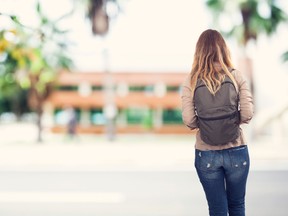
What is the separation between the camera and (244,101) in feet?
8.64

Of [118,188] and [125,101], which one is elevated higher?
[118,188]

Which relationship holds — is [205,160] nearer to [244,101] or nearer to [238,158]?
[238,158]

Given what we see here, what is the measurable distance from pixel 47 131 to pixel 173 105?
9.79 metres

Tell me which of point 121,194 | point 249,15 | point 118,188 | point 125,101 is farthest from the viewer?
point 125,101

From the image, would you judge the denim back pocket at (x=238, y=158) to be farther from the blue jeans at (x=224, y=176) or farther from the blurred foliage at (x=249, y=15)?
the blurred foliage at (x=249, y=15)

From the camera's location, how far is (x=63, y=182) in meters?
8.23

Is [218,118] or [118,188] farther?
[118,188]

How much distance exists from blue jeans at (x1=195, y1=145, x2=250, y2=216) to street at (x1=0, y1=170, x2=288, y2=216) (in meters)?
2.95

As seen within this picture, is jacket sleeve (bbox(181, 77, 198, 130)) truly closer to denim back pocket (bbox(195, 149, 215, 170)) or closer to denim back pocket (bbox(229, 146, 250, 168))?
denim back pocket (bbox(195, 149, 215, 170))

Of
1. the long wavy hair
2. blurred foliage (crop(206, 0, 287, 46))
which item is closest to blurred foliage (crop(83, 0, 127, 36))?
blurred foliage (crop(206, 0, 287, 46))

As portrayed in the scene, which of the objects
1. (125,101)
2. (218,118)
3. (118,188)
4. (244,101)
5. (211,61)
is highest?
(211,61)

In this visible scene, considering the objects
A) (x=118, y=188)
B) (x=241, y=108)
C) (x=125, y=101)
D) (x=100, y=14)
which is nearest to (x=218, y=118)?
(x=241, y=108)

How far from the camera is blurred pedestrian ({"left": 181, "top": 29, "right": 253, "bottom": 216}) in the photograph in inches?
102

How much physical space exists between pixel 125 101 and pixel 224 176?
28.0 meters
